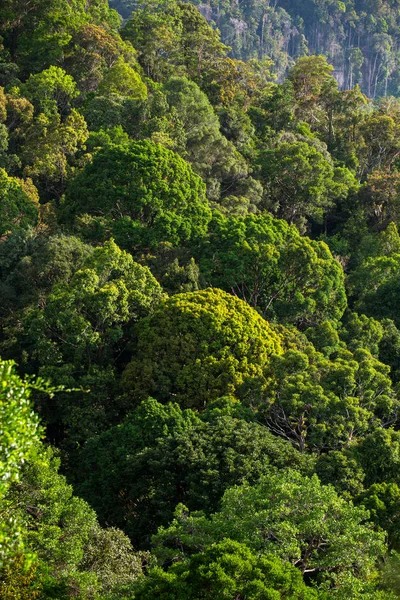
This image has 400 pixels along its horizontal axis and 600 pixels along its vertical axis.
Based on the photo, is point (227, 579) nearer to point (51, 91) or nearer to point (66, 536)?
point (66, 536)

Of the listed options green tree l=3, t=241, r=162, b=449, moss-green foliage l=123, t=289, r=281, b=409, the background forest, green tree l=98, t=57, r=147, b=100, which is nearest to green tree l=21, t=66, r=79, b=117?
the background forest

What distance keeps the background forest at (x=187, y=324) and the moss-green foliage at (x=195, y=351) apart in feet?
0.25

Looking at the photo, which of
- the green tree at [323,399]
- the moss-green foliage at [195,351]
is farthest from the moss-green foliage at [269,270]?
the green tree at [323,399]

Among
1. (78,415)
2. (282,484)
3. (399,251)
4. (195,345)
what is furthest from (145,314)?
(399,251)

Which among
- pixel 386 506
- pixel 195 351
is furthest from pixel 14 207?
pixel 386 506

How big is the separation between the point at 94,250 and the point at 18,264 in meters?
3.59

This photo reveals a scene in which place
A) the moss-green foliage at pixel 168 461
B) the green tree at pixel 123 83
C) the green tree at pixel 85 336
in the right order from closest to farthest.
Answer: the moss-green foliage at pixel 168 461 → the green tree at pixel 85 336 → the green tree at pixel 123 83

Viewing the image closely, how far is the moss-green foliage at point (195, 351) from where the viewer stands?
24703 millimetres

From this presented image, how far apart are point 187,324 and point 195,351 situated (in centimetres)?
98

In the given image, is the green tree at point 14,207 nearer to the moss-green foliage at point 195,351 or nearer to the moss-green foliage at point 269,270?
the moss-green foliage at point 269,270

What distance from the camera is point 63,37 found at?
149 ft

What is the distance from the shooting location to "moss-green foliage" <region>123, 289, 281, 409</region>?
81.0 ft

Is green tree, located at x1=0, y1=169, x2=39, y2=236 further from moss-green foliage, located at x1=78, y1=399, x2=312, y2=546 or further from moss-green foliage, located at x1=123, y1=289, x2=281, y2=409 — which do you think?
moss-green foliage, located at x1=78, y1=399, x2=312, y2=546

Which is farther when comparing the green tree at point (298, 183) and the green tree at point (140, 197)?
the green tree at point (298, 183)
